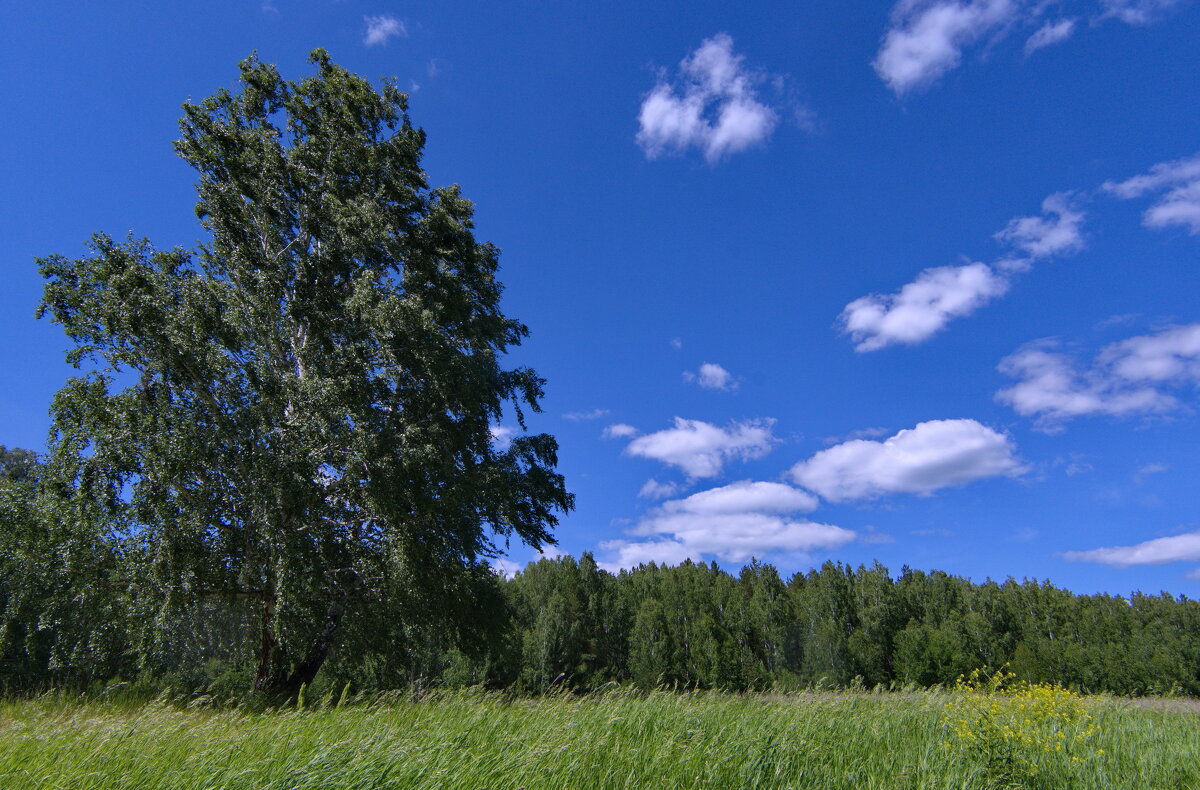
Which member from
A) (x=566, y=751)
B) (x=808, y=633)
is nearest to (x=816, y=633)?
(x=808, y=633)

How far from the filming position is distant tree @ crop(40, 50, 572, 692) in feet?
44.8

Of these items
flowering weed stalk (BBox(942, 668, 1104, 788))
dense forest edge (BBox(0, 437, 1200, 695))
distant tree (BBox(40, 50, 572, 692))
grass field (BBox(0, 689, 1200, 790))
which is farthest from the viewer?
dense forest edge (BBox(0, 437, 1200, 695))

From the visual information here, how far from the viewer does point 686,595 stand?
189 feet

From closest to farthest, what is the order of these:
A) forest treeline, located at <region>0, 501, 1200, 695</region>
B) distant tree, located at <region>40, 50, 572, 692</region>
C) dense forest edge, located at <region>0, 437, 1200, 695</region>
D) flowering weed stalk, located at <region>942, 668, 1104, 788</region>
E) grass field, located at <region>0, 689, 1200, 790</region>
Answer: grass field, located at <region>0, 689, 1200, 790</region> < flowering weed stalk, located at <region>942, 668, 1104, 788</region> < distant tree, located at <region>40, 50, 572, 692</region> < dense forest edge, located at <region>0, 437, 1200, 695</region> < forest treeline, located at <region>0, 501, 1200, 695</region>

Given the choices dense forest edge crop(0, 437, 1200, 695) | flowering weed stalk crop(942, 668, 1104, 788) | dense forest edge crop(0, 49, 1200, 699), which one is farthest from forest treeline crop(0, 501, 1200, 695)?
flowering weed stalk crop(942, 668, 1104, 788)

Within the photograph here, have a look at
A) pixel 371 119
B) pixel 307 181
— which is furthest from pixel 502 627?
pixel 371 119

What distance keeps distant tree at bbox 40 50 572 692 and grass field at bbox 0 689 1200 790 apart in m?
6.93

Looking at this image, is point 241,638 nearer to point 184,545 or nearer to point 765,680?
point 184,545

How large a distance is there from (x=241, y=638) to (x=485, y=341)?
11008 millimetres

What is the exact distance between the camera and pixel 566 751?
5.40 meters

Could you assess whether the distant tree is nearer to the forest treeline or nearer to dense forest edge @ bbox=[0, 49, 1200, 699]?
dense forest edge @ bbox=[0, 49, 1200, 699]

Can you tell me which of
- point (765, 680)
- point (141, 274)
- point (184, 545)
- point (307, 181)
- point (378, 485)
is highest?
point (307, 181)

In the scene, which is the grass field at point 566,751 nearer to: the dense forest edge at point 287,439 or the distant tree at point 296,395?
the dense forest edge at point 287,439

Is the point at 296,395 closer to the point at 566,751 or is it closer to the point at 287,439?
the point at 287,439
